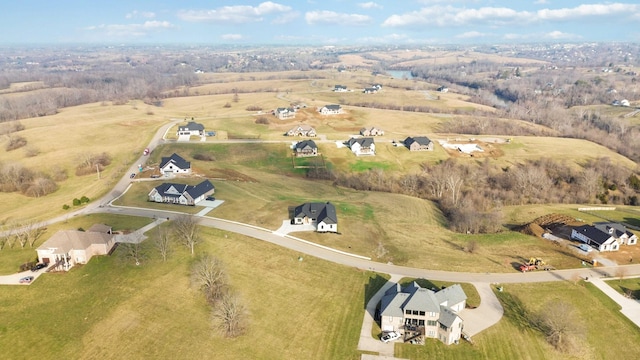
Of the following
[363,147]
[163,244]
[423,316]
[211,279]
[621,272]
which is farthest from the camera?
[363,147]

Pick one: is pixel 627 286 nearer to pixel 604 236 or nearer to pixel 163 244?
pixel 604 236

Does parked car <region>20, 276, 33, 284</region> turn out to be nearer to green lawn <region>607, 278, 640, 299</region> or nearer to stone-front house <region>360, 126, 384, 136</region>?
green lawn <region>607, 278, 640, 299</region>

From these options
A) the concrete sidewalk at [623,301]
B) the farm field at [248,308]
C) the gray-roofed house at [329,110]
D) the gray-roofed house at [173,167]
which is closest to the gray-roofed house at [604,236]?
the concrete sidewalk at [623,301]

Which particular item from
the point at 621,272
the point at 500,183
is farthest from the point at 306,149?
the point at 621,272

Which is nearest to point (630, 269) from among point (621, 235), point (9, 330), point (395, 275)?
point (621, 235)

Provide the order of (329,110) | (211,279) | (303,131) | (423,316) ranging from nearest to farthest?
1. (423,316)
2. (211,279)
3. (303,131)
4. (329,110)

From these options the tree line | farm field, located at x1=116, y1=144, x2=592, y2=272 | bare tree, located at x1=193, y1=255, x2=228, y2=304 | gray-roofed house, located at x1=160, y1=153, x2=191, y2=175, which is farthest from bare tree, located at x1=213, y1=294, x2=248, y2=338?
the tree line

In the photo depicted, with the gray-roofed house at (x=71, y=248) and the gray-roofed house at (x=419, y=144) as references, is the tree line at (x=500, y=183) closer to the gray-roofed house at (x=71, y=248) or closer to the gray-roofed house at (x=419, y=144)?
the gray-roofed house at (x=419, y=144)

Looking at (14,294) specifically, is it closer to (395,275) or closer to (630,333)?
(395,275)
